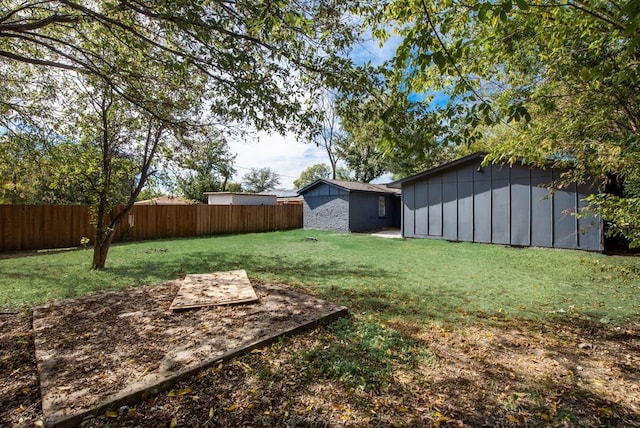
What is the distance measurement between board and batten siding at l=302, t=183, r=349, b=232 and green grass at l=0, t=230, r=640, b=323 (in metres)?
6.89

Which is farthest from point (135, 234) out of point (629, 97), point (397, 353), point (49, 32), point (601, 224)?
point (601, 224)

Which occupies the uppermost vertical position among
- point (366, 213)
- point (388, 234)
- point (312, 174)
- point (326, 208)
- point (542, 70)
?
point (312, 174)

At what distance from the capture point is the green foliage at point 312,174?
45031 millimetres

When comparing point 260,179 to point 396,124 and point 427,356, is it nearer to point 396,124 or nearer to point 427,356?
point 396,124

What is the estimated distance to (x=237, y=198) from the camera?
769 inches

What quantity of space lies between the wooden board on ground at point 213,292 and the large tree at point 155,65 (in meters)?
2.25

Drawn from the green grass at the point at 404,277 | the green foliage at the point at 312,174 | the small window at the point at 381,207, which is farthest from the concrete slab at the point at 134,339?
the green foliage at the point at 312,174

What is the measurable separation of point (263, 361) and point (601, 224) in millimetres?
10576

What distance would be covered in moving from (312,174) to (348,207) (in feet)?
102

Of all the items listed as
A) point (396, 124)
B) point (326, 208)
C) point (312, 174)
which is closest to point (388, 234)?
point (326, 208)

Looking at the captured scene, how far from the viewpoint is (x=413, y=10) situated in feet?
9.47

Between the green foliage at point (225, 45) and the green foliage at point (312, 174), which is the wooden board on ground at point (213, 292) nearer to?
the green foliage at point (225, 45)

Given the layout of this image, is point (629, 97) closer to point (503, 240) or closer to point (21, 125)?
point (503, 240)

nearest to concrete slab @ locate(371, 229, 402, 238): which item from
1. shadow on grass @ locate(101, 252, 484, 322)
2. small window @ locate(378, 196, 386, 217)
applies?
small window @ locate(378, 196, 386, 217)
